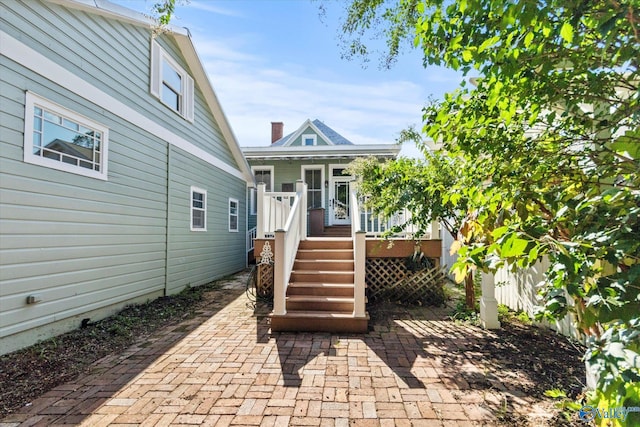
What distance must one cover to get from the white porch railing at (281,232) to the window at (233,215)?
3.09m

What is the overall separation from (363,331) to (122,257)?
4224 mm

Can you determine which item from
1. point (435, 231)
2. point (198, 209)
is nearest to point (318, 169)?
point (198, 209)

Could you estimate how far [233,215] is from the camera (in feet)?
34.5

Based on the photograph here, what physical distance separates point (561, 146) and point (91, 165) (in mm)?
5903

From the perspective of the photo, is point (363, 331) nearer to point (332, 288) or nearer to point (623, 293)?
point (332, 288)

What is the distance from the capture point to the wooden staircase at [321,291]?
441cm

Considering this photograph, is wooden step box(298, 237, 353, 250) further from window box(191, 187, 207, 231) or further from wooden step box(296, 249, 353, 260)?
window box(191, 187, 207, 231)

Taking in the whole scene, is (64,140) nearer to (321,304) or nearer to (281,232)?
(281,232)

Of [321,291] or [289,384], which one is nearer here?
[289,384]

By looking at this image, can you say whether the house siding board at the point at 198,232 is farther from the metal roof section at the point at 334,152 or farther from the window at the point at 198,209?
the metal roof section at the point at 334,152

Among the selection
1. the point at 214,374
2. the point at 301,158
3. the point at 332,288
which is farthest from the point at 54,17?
the point at 301,158

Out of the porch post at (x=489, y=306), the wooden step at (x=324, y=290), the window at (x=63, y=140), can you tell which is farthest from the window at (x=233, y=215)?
the porch post at (x=489, y=306)

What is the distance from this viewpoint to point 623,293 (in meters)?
1.40

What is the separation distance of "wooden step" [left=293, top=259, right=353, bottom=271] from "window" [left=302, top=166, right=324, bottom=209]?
6284 millimetres
